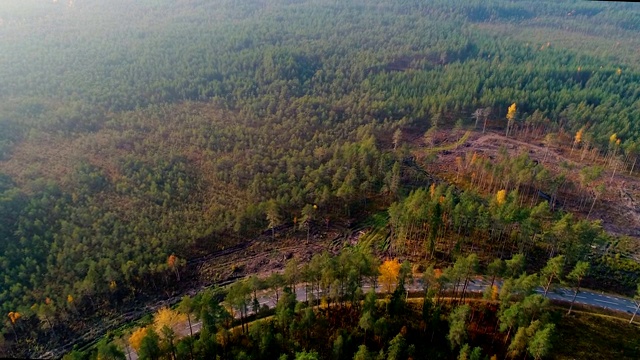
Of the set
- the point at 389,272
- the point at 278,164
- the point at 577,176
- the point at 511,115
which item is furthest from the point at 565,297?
the point at 511,115

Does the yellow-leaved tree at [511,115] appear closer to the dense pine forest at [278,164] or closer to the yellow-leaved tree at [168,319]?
the dense pine forest at [278,164]

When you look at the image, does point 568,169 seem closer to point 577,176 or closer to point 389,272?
point 577,176

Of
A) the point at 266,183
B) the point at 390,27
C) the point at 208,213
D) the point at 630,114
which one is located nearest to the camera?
the point at 208,213

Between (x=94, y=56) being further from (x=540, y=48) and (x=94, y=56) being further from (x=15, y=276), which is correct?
(x=540, y=48)

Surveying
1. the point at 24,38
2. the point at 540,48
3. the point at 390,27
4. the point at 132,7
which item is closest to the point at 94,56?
the point at 24,38

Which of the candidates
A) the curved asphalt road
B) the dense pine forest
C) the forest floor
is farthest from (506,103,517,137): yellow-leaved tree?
the curved asphalt road

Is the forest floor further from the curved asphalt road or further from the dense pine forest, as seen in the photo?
the curved asphalt road

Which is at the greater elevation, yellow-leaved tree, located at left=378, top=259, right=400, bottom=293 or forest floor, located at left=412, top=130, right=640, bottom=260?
yellow-leaved tree, located at left=378, top=259, right=400, bottom=293
